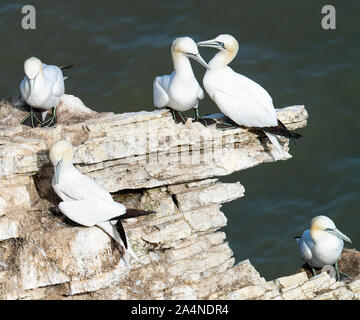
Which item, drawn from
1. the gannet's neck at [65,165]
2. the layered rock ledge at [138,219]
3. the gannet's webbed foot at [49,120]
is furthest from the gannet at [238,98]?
the gannet's neck at [65,165]

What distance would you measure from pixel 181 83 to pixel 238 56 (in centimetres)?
733

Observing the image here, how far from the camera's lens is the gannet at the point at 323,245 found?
421 inches

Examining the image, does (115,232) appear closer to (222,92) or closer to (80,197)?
(80,197)

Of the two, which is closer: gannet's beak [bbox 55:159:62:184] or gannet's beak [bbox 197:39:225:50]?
gannet's beak [bbox 55:159:62:184]

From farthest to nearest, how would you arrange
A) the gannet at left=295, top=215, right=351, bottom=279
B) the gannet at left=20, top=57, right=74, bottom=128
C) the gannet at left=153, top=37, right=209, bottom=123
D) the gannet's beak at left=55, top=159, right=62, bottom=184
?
the gannet at left=295, top=215, right=351, bottom=279
the gannet at left=20, top=57, right=74, bottom=128
the gannet at left=153, top=37, right=209, bottom=123
the gannet's beak at left=55, top=159, right=62, bottom=184

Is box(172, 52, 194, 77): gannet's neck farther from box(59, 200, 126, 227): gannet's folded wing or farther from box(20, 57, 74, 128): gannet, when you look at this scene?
box(59, 200, 126, 227): gannet's folded wing

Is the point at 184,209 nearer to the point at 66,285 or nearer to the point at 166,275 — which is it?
the point at 166,275

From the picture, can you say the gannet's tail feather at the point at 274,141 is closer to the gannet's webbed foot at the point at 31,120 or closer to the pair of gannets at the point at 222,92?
the pair of gannets at the point at 222,92

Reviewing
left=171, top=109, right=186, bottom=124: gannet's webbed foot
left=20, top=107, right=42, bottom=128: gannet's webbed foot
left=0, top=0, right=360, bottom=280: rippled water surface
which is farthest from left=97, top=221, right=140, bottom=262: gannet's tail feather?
left=0, top=0, right=360, bottom=280: rippled water surface

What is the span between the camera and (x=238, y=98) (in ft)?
32.4

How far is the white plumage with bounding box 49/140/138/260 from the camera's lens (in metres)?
8.73

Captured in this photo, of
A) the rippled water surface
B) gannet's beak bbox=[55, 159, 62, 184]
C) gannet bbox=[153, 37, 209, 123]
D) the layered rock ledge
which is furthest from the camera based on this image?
the rippled water surface

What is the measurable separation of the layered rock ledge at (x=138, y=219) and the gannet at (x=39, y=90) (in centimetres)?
33

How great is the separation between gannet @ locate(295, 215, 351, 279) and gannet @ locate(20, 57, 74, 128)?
3661 mm
